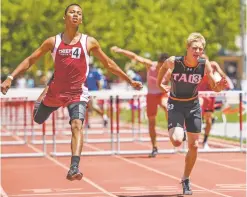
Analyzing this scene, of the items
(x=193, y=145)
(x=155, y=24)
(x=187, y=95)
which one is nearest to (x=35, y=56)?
(x=187, y=95)

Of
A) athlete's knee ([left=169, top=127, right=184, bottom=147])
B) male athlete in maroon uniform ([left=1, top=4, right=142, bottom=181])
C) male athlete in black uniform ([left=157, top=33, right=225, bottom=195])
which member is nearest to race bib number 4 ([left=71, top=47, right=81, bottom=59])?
male athlete in maroon uniform ([left=1, top=4, right=142, bottom=181])

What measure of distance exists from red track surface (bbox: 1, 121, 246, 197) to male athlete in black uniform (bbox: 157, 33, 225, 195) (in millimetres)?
728

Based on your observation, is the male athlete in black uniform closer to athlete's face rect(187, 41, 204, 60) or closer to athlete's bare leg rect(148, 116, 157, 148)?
athlete's face rect(187, 41, 204, 60)

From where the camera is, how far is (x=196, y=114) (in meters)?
12.3

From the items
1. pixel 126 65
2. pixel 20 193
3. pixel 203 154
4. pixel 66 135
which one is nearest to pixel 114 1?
pixel 126 65

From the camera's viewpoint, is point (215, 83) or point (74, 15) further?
point (215, 83)

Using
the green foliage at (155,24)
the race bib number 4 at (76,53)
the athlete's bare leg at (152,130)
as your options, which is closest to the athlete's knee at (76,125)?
the race bib number 4 at (76,53)

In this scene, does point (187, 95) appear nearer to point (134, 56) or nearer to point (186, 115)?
point (186, 115)

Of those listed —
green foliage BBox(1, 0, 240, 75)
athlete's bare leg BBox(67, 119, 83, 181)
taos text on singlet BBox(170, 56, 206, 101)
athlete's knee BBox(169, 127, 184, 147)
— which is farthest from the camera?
green foliage BBox(1, 0, 240, 75)

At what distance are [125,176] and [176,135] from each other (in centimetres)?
316

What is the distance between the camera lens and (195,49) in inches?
469

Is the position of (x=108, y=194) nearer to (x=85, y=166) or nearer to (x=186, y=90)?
(x=186, y=90)

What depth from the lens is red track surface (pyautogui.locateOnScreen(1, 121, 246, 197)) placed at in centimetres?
1284

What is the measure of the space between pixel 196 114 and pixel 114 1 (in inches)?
2301
